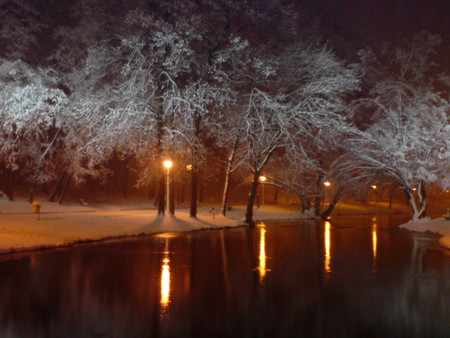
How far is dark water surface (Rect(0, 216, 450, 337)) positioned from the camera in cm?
741

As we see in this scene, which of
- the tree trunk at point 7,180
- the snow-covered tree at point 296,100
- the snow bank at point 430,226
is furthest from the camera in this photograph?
the tree trunk at point 7,180

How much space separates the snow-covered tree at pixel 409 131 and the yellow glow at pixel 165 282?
2253cm

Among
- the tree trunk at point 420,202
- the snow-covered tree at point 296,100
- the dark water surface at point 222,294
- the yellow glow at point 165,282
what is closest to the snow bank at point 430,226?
the tree trunk at point 420,202

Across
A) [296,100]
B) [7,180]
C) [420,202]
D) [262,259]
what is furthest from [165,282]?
[7,180]

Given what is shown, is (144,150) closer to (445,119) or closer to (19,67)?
(19,67)

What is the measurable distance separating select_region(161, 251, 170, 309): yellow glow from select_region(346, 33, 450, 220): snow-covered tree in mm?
22527

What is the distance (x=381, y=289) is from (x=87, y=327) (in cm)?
637

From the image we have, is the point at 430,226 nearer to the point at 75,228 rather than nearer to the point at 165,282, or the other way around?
the point at 75,228

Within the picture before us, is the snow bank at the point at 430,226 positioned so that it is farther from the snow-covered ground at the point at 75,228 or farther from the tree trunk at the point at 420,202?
the snow-covered ground at the point at 75,228

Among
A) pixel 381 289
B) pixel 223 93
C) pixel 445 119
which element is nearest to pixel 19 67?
pixel 223 93

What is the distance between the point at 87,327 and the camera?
7301mm

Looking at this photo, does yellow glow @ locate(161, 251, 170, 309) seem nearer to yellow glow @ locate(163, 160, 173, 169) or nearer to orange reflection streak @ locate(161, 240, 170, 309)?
orange reflection streak @ locate(161, 240, 170, 309)

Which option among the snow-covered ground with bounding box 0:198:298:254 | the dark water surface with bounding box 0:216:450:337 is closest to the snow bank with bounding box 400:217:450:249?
the snow-covered ground with bounding box 0:198:298:254

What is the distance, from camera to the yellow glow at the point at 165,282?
909 centimetres
